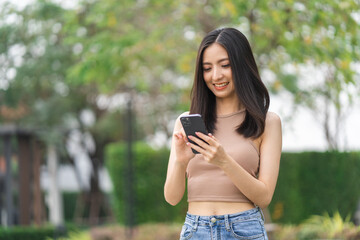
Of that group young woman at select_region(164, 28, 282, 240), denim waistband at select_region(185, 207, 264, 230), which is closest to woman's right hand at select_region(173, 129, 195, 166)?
young woman at select_region(164, 28, 282, 240)

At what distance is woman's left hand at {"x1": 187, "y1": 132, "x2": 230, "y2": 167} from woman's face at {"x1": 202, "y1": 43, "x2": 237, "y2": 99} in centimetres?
39

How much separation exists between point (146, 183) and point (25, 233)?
11.6ft

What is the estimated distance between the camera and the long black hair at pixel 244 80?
236 centimetres

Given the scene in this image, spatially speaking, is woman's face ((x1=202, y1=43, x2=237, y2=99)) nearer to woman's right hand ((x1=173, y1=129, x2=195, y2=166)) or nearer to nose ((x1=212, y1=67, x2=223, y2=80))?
nose ((x1=212, y1=67, x2=223, y2=80))

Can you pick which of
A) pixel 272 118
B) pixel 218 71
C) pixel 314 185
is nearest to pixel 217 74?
pixel 218 71

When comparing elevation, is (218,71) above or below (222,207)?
above

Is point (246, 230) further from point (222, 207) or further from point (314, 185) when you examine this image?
point (314, 185)

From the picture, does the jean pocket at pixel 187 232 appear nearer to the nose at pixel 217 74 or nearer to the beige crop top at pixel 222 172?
the beige crop top at pixel 222 172

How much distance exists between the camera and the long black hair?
236 cm

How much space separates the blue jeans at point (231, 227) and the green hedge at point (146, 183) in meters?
8.71

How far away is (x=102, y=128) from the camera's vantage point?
1936 centimetres

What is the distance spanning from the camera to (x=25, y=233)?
41.4 ft

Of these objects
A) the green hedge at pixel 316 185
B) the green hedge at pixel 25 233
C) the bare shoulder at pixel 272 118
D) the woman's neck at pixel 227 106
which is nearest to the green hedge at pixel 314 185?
the green hedge at pixel 316 185

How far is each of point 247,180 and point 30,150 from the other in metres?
13.1
